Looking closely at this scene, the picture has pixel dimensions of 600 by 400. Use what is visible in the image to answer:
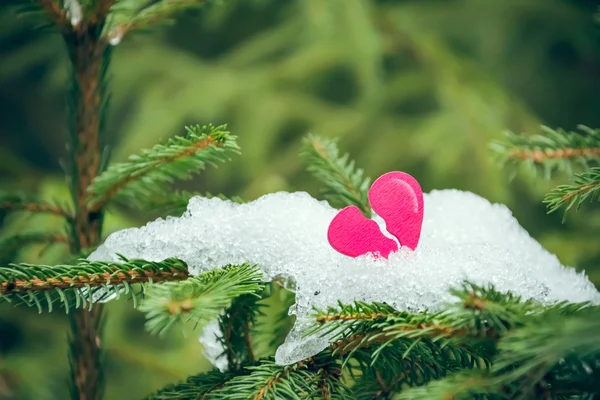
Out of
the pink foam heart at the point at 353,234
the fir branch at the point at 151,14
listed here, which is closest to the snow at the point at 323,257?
the pink foam heart at the point at 353,234

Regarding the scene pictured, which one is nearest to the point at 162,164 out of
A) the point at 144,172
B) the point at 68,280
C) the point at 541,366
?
the point at 144,172

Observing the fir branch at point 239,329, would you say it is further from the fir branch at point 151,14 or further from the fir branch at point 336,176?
the fir branch at point 151,14

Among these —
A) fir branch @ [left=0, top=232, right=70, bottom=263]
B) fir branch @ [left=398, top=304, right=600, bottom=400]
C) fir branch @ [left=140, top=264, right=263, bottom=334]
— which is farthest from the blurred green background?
fir branch @ [left=398, top=304, right=600, bottom=400]

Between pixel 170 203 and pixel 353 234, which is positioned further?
pixel 170 203

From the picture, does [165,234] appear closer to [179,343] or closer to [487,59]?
[179,343]

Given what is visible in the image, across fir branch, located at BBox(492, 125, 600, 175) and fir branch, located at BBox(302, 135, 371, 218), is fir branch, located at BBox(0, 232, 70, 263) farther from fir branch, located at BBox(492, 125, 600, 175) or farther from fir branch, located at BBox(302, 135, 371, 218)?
fir branch, located at BBox(492, 125, 600, 175)

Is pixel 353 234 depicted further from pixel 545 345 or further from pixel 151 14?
pixel 151 14

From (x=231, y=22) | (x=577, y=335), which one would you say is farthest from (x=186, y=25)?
(x=577, y=335)
